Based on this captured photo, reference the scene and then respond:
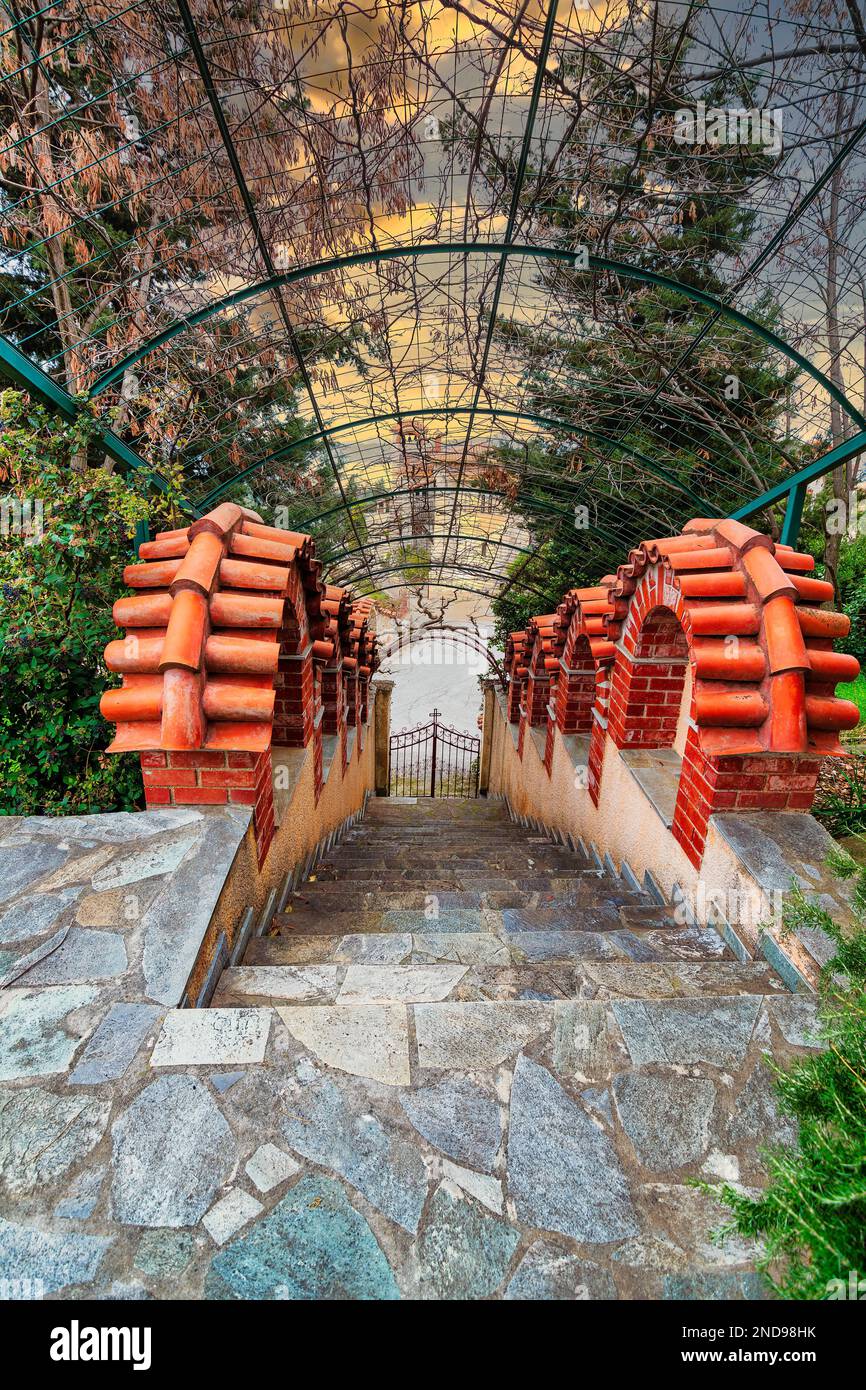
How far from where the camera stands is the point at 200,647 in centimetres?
229

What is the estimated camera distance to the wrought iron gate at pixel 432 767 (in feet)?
45.1

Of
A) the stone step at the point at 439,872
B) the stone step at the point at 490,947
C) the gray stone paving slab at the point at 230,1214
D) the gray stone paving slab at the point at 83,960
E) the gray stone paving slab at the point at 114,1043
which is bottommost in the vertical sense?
the stone step at the point at 439,872

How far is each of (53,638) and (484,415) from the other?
5.62 meters

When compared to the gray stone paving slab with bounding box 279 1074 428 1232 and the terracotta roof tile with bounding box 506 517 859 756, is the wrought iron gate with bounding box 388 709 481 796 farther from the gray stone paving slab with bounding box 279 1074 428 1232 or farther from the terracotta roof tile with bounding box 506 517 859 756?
the gray stone paving slab with bounding box 279 1074 428 1232

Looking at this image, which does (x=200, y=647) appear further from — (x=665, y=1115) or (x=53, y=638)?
(x=665, y=1115)

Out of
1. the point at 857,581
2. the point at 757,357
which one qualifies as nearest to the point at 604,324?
the point at 757,357

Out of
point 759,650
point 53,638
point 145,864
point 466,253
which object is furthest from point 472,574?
point 145,864

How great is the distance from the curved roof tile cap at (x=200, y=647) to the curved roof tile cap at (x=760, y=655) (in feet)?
5.86

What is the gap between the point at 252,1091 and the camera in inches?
56.2

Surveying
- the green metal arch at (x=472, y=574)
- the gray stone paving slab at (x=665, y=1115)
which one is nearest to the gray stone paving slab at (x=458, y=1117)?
the gray stone paving slab at (x=665, y=1115)

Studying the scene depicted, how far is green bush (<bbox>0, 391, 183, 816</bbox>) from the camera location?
3.40 m

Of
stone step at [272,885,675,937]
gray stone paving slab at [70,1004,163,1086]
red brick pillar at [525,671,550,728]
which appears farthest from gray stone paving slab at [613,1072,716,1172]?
red brick pillar at [525,671,550,728]

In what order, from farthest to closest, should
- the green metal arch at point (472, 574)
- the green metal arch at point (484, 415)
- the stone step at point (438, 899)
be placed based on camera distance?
the green metal arch at point (472, 574), the green metal arch at point (484, 415), the stone step at point (438, 899)

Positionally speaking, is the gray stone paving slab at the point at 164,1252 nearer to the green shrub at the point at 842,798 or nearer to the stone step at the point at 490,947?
the stone step at the point at 490,947
